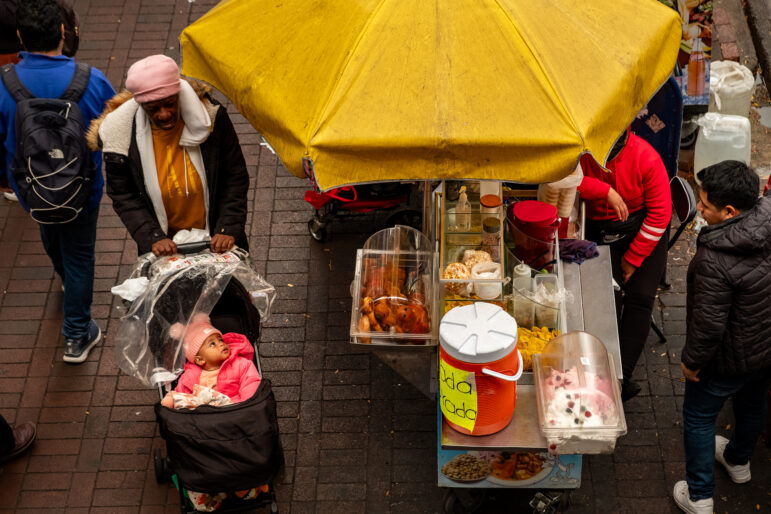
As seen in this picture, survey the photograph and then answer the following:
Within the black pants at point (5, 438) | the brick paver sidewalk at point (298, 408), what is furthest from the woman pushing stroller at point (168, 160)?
the black pants at point (5, 438)

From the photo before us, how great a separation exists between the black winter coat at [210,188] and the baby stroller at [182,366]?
188 millimetres

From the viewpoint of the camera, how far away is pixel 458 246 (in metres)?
5.16

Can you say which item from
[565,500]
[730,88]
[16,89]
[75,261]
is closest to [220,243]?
[75,261]

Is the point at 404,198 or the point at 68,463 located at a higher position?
the point at 404,198

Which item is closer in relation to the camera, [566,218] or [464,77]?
[464,77]

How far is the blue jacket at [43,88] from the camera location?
5.56 m

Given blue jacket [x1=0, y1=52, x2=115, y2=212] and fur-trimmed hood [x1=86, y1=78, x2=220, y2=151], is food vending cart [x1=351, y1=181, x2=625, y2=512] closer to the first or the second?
fur-trimmed hood [x1=86, y1=78, x2=220, y2=151]

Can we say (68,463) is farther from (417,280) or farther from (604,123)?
(604,123)

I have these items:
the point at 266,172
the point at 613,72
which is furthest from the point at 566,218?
the point at 266,172

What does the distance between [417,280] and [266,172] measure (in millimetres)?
3013

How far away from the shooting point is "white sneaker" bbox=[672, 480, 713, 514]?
208 inches

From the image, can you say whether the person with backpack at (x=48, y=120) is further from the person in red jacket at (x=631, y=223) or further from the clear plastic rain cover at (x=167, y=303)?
the person in red jacket at (x=631, y=223)

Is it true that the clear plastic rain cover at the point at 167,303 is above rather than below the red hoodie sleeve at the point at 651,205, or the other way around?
below

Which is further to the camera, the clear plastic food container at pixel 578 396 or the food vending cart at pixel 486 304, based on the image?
the food vending cart at pixel 486 304
